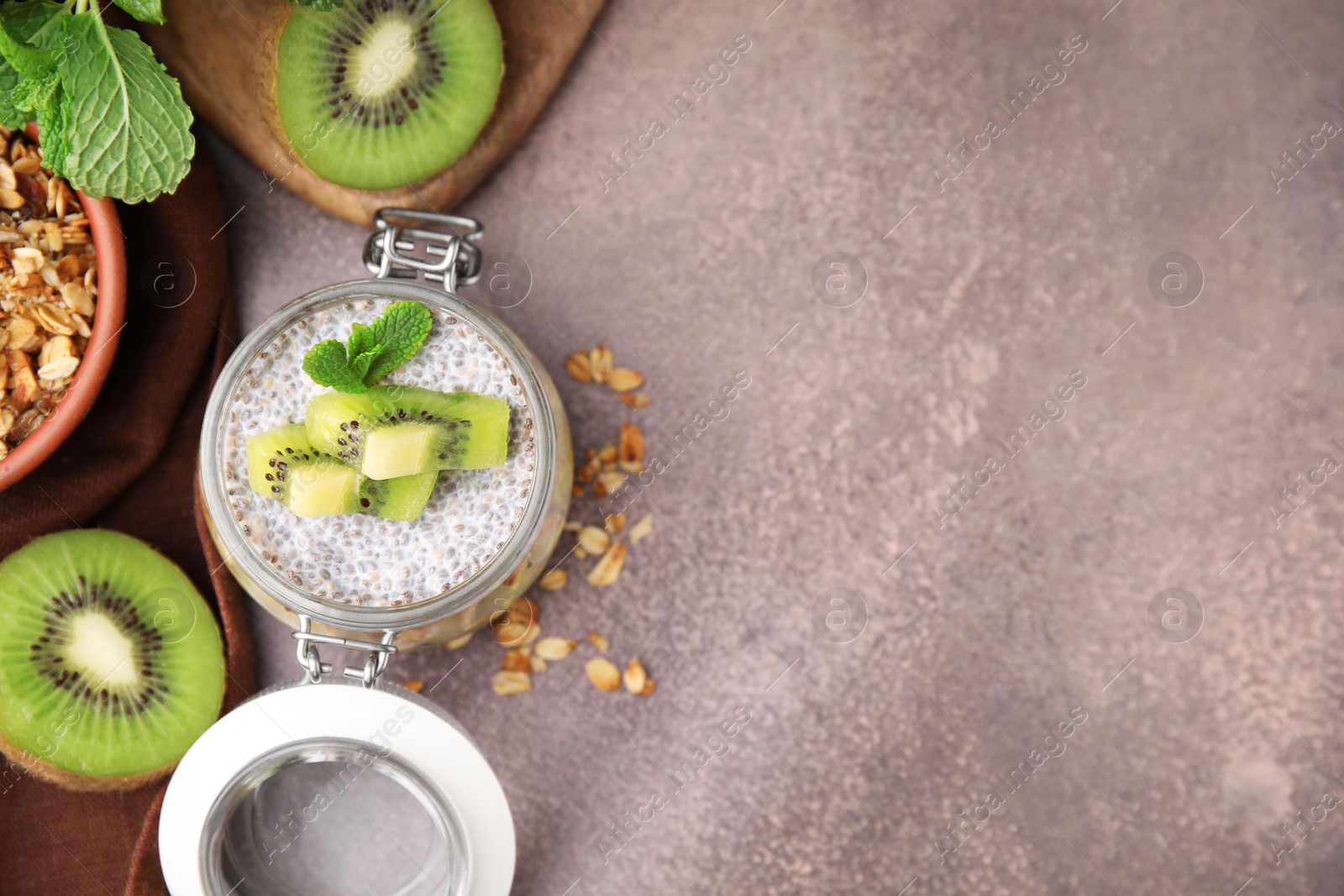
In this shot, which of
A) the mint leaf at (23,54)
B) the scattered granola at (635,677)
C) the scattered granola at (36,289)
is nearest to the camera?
the mint leaf at (23,54)

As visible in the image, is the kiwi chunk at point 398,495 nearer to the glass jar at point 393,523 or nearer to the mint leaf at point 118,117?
the glass jar at point 393,523

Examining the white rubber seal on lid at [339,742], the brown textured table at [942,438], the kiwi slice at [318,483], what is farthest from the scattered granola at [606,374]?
the white rubber seal on lid at [339,742]

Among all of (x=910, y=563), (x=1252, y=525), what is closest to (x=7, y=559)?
(x=910, y=563)

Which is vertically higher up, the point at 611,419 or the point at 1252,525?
the point at 1252,525

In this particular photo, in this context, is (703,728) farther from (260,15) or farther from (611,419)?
(260,15)

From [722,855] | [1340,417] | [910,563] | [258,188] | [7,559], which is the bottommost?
[7,559]

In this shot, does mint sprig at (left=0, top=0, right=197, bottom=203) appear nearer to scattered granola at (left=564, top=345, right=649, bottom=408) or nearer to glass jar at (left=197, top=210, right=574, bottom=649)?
glass jar at (left=197, top=210, right=574, bottom=649)

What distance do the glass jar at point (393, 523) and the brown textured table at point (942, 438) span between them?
177mm

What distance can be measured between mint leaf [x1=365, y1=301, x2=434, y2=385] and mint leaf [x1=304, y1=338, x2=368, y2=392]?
0.02 meters

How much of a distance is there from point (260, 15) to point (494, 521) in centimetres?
51

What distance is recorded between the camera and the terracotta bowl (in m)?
0.75

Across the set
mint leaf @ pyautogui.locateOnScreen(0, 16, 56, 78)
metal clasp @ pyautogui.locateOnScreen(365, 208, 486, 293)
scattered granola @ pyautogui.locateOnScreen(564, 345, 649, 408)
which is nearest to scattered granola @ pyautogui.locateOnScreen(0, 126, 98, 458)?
mint leaf @ pyautogui.locateOnScreen(0, 16, 56, 78)

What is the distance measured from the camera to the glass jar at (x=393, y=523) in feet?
2.43

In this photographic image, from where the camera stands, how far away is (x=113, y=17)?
837 mm
